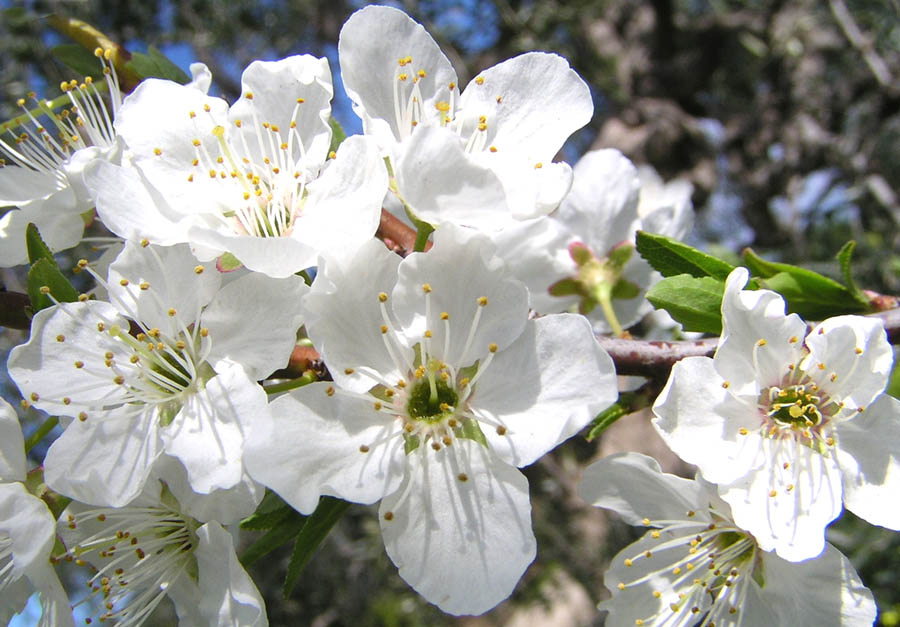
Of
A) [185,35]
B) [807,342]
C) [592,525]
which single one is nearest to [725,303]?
[807,342]

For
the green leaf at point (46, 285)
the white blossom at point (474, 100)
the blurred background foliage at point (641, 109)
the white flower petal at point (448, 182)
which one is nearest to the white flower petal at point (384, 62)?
the white blossom at point (474, 100)

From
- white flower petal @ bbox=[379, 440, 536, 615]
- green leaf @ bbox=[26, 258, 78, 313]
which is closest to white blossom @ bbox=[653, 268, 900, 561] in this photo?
white flower petal @ bbox=[379, 440, 536, 615]

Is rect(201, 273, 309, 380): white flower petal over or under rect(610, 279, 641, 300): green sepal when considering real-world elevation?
over

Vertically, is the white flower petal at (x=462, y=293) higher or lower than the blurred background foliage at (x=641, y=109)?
higher

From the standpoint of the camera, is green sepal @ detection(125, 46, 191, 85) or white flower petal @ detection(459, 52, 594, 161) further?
green sepal @ detection(125, 46, 191, 85)

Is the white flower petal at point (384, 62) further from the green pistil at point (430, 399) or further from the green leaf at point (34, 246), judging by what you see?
the green leaf at point (34, 246)

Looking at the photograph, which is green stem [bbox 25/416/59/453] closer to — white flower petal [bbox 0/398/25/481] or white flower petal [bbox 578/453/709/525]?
white flower petal [bbox 0/398/25/481]

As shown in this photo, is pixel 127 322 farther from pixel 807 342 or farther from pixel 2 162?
pixel 807 342

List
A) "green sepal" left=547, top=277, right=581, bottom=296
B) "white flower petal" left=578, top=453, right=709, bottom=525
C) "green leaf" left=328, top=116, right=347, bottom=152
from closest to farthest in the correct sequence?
"white flower petal" left=578, top=453, right=709, bottom=525
"green leaf" left=328, top=116, right=347, bottom=152
"green sepal" left=547, top=277, right=581, bottom=296
